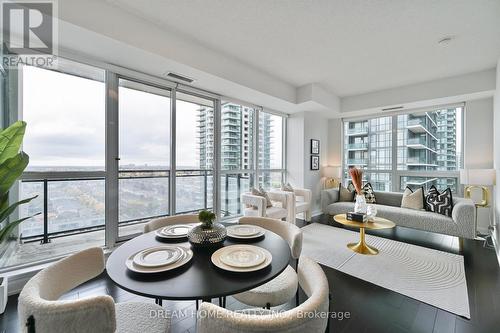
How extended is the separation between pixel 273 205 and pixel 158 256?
123 inches

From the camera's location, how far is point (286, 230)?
1.77 metres

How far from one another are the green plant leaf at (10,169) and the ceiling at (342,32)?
1.73 metres

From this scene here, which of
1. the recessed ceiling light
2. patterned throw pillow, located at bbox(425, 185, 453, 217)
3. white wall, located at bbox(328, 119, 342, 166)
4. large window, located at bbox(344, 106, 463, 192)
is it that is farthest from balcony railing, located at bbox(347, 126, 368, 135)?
the recessed ceiling light

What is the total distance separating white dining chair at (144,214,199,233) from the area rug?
5.81ft

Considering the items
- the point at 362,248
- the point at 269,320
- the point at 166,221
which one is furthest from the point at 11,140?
the point at 362,248

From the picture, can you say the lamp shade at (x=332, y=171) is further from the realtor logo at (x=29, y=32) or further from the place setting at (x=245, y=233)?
the realtor logo at (x=29, y=32)

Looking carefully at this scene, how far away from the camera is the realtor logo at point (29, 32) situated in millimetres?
1861

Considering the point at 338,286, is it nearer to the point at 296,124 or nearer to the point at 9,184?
the point at 9,184

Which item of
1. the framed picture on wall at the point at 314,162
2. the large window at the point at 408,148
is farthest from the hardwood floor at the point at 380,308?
the framed picture on wall at the point at 314,162

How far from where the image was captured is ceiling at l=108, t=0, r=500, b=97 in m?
2.09

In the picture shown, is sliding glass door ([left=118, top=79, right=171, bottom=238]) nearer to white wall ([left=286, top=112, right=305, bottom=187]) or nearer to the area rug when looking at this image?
the area rug

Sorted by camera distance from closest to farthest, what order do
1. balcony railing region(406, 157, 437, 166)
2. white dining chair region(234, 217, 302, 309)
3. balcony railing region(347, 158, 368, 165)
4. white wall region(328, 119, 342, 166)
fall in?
white dining chair region(234, 217, 302, 309) → balcony railing region(406, 157, 437, 166) → balcony railing region(347, 158, 368, 165) → white wall region(328, 119, 342, 166)

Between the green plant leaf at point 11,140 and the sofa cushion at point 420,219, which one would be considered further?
the sofa cushion at point 420,219

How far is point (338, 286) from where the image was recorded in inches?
83.9
